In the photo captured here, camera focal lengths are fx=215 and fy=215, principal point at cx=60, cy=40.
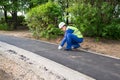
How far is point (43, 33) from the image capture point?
1251 centimetres

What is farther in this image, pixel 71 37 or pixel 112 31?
pixel 112 31

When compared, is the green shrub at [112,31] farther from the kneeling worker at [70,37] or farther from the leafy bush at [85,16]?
the kneeling worker at [70,37]

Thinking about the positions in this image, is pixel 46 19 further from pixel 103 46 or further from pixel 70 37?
pixel 103 46

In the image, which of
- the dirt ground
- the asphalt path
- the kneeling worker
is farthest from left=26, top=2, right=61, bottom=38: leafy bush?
the asphalt path

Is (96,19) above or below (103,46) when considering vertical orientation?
above

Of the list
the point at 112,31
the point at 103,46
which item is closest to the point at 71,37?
the point at 103,46

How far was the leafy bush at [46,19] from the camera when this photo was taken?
40.3 feet

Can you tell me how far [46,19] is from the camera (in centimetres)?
1230

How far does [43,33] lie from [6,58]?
5.08 meters

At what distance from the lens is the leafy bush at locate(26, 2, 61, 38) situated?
12.3m

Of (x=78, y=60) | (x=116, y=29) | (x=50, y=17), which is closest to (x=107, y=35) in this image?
(x=116, y=29)

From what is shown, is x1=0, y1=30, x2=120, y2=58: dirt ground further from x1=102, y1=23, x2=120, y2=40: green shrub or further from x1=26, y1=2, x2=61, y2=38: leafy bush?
x1=26, y1=2, x2=61, y2=38: leafy bush

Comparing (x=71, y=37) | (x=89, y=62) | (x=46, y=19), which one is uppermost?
(x=46, y=19)

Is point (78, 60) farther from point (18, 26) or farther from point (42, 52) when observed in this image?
point (18, 26)
